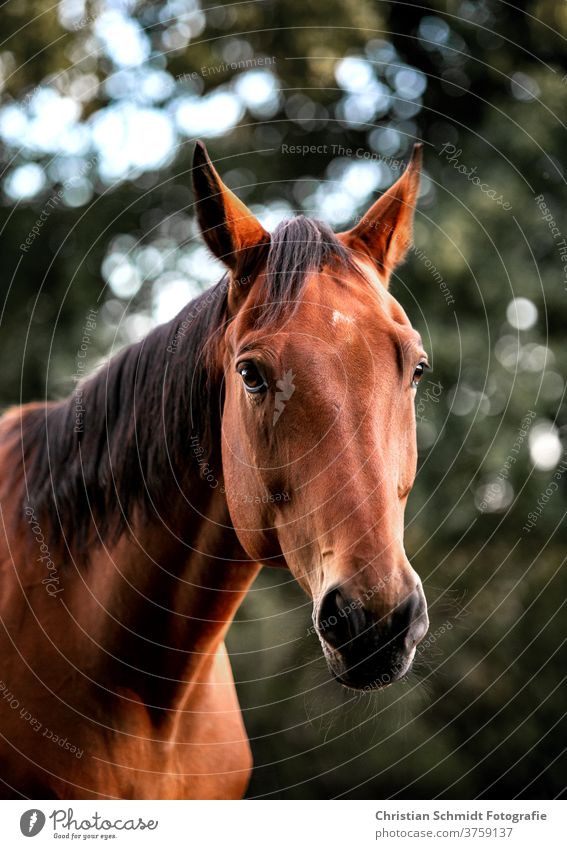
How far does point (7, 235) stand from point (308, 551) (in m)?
7.03

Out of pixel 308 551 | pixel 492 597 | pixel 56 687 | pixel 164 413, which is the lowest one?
pixel 492 597

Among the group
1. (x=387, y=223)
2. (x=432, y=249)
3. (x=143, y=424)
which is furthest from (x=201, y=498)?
(x=432, y=249)

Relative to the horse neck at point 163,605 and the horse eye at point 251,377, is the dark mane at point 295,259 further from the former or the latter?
the horse neck at point 163,605

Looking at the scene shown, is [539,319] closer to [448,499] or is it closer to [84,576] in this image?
[448,499]

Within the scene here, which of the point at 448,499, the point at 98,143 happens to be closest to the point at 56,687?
the point at 448,499

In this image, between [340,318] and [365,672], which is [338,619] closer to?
[365,672]

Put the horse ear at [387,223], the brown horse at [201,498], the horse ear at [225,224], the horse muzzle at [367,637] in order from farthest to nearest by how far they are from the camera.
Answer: the horse ear at [387,223]
the horse ear at [225,224]
the brown horse at [201,498]
the horse muzzle at [367,637]

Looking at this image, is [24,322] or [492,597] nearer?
[492,597]

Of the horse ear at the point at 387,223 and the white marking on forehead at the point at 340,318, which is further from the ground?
the horse ear at the point at 387,223
